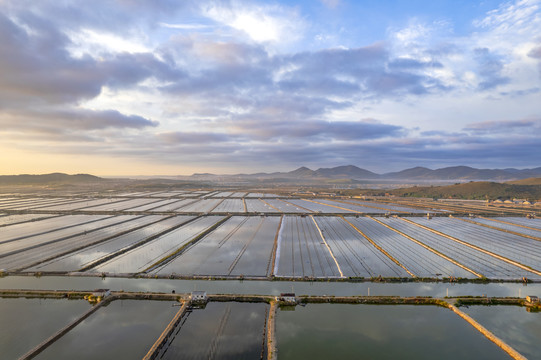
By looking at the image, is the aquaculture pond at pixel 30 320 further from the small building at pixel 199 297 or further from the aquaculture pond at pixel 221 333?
the aquaculture pond at pixel 221 333

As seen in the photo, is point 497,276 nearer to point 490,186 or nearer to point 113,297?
point 113,297

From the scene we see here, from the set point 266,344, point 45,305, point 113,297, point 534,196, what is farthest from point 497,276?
point 534,196

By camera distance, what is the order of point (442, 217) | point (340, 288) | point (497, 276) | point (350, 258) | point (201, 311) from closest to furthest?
point (201, 311), point (340, 288), point (497, 276), point (350, 258), point (442, 217)

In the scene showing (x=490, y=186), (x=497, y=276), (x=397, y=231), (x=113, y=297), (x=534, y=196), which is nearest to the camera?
(x=113, y=297)

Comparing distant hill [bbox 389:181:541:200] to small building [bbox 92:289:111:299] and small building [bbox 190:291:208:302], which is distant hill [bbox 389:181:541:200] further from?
small building [bbox 92:289:111:299]

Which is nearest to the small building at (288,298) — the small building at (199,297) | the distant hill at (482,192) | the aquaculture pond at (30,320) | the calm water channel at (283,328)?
the calm water channel at (283,328)

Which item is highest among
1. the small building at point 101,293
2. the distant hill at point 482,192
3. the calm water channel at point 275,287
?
the distant hill at point 482,192

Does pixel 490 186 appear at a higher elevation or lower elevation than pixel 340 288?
higher

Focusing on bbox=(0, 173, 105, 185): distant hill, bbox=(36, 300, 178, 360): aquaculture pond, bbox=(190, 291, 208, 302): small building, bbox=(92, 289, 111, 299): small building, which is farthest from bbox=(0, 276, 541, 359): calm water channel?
bbox=(0, 173, 105, 185): distant hill
